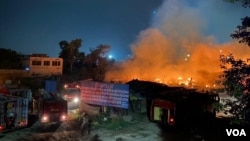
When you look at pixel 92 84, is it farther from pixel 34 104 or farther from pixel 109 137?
pixel 109 137

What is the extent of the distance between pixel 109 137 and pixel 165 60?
144ft

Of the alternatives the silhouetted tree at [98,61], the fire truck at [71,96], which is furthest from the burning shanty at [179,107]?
the silhouetted tree at [98,61]

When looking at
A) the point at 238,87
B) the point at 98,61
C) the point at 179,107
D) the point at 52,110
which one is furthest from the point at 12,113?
the point at 98,61

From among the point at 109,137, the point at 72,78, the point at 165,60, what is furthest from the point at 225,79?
the point at 165,60

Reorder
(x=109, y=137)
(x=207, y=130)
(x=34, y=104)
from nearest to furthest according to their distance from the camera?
(x=109, y=137) → (x=207, y=130) → (x=34, y=104)

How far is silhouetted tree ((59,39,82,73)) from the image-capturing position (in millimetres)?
64750

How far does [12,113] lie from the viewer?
18812 millimetres

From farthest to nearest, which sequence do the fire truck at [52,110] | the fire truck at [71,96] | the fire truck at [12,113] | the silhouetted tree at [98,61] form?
the silhouetted tree at [98,61] < the fire truck at [71,96] < the fire truck at [52,110] < the fire truck at [12,113]

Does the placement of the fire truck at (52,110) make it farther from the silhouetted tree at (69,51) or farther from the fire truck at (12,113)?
the silhouetted tree at (69,51)

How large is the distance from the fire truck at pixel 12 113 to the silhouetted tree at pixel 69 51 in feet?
148

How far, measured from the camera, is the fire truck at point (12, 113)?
60.2 ft

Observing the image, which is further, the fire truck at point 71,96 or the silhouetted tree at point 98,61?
the silhouetted tree at point 98,61

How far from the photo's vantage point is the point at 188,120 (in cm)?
2344

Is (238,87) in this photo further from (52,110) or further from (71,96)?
(71,96)
